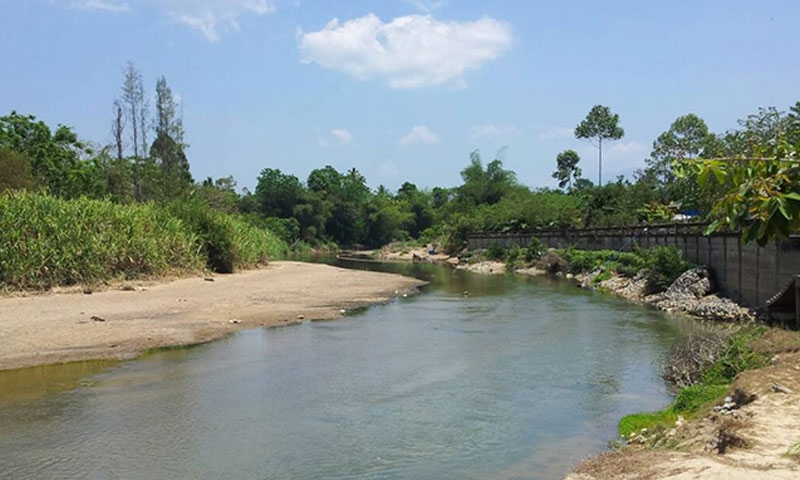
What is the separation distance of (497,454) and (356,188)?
363 ft

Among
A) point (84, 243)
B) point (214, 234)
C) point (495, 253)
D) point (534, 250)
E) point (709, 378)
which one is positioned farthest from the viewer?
point (495, 253)

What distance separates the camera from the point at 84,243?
30938 millimetres

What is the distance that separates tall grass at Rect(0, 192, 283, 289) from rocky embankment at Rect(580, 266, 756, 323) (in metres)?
25.1

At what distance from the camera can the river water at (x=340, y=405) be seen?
10703 mm

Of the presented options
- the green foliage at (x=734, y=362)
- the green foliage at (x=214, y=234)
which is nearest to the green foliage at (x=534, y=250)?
the green foliage at (x=214, y=234)

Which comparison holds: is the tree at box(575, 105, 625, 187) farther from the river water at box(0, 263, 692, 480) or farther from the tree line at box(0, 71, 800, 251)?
the river water at box(0, 263, 692, 480)

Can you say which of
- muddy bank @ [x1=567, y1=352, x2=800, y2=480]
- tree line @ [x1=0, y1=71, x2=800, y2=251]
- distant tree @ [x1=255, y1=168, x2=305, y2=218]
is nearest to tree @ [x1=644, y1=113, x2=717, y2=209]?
tree line @ [x1=0, y1=71, x2=800, y2=251]

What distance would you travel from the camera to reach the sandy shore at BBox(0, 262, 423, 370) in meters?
18.9

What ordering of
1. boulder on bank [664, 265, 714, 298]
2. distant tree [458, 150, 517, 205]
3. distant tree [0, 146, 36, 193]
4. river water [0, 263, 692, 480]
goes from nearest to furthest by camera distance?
1. river water [0, 263, 692, 480]
2. boulder on bank [664, 265, 714, 298]
3. distant tree [0, 146, 36, 193]
4. distant tree [458, 150, 517, 205]

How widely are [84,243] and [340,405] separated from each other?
21831mm

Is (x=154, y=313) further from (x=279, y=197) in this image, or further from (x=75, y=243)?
(x=279, y=197)

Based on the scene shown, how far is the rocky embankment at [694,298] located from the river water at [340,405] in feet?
12.3

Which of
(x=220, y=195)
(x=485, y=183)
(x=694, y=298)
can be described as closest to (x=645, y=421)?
(x=694, y=298)

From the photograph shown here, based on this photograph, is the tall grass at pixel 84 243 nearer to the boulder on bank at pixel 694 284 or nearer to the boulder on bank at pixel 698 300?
the boulder on bank at pixel 698 300
